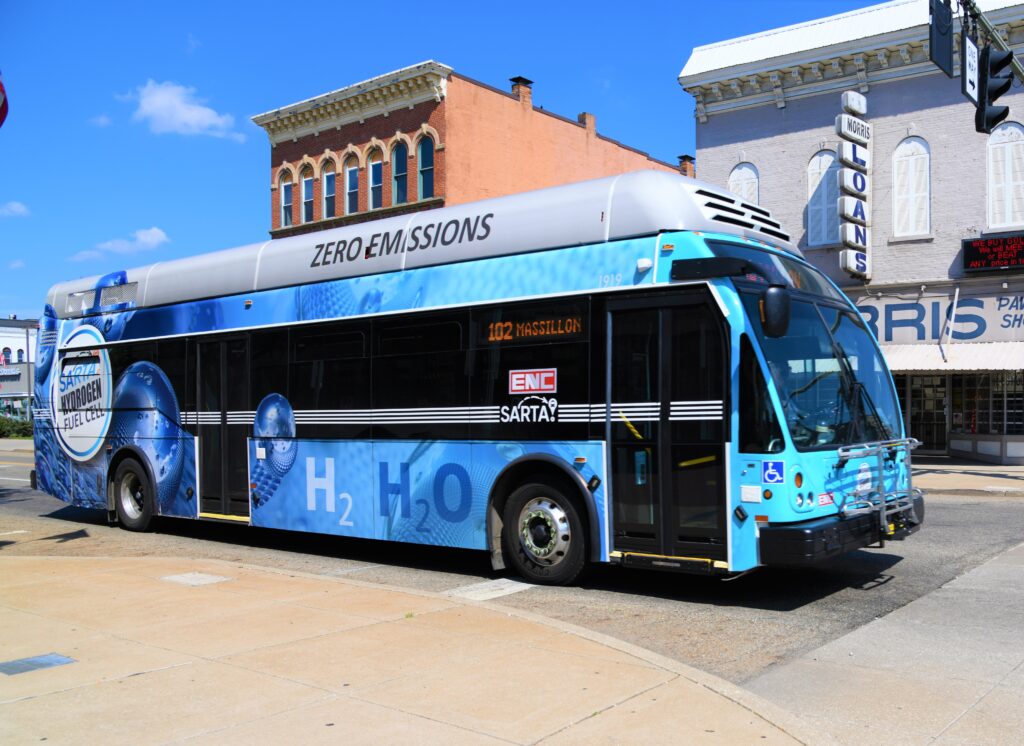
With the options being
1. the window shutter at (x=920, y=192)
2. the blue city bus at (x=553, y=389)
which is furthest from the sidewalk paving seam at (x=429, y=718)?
the window shutter at (x=920, y=192)

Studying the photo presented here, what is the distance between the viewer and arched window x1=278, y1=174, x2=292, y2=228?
39.5 m

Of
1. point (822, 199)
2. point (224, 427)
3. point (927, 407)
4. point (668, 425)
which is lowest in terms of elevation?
point (927, 407)

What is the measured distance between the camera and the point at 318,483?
11.0m

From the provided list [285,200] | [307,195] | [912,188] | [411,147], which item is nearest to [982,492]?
[912,188]

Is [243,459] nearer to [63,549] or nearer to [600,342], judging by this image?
[63,549]

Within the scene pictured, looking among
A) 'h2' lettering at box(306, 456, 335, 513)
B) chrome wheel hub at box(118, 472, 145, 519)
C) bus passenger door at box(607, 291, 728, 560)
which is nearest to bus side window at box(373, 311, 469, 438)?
'h2' lettering at box(306, 456, 335, 513)

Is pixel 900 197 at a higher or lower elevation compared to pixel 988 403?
higher

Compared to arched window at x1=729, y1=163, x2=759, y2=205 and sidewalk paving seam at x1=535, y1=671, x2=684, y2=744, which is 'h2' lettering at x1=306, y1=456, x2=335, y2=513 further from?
arched window at x1=729, y1=163, x2=759, y2=205

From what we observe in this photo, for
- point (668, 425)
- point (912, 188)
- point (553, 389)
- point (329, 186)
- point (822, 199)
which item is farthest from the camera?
point (329, 186)

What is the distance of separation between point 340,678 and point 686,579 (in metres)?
4.48

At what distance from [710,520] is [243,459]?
21.3 ft

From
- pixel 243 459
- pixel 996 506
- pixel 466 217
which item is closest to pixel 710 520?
pixel 466 217

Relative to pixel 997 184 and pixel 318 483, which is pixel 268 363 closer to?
pixel 318 483

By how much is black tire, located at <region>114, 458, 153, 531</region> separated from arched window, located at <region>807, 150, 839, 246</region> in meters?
18.2
